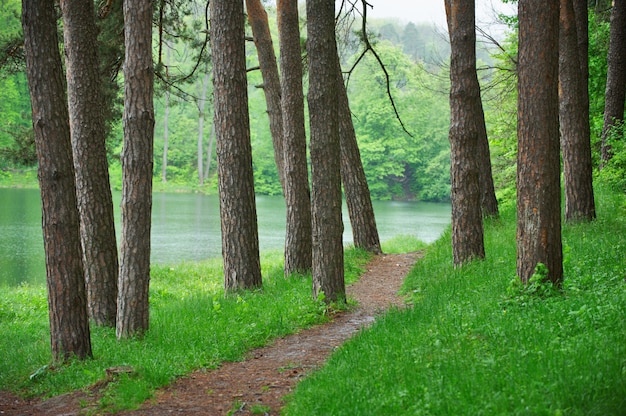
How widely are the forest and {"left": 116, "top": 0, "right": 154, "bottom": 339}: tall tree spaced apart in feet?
0.08

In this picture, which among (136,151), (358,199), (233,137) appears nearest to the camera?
(136,151)

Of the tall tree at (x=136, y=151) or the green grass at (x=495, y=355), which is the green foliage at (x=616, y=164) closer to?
the green grass at (x=495, y=355)

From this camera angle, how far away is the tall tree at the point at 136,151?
7.60 metres

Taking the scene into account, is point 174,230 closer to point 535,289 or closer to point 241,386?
point 241,386

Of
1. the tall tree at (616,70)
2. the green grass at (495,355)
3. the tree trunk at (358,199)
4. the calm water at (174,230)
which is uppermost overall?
the tall tree at (616,70)

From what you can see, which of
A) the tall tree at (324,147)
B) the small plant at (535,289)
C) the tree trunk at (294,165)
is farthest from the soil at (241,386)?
the tree trunk at (294,165)

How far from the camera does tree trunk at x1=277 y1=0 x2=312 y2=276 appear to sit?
11.1 meters

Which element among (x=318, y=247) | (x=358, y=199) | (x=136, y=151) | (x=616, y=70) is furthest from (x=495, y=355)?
(x=616, y=70)

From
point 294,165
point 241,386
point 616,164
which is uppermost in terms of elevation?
point 294,165

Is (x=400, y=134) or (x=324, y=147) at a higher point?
(x=400, y=134)

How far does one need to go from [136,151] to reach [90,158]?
144cm

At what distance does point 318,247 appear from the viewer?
8.71 metres

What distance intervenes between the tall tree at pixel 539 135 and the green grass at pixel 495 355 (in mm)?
480

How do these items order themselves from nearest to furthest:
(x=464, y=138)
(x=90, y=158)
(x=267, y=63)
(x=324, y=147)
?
1. (x=324, y=147)
2. (x=90, y=158)
3. (x=464, y=138)
4. (x=267, y=63)
